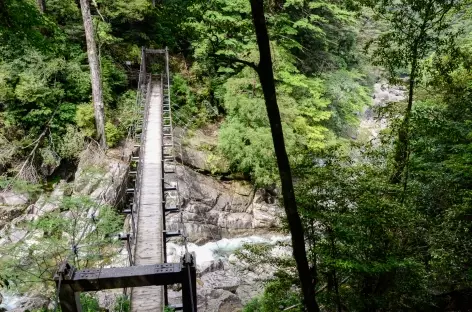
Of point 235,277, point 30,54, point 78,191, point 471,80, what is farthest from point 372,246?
point 30,54

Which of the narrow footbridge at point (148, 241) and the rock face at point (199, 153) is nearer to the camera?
the narrow footbridge at point (148, 241)

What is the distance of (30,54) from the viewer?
10672mm

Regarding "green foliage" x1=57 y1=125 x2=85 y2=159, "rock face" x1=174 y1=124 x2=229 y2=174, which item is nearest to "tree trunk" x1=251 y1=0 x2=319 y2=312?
"rock face" x1=174 y1=124 x2=229 y2=174

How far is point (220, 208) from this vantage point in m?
11.0

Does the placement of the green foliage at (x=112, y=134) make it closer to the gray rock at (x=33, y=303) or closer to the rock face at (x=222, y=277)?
the rock face at (x=222, y=277)

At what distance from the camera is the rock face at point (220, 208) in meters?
10.2

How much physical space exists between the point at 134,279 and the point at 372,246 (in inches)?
111

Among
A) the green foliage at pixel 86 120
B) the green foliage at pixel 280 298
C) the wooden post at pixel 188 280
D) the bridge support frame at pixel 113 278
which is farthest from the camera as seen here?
the green foliage at pixel 86 120

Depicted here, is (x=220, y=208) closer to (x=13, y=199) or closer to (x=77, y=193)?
(x=77, y=193)

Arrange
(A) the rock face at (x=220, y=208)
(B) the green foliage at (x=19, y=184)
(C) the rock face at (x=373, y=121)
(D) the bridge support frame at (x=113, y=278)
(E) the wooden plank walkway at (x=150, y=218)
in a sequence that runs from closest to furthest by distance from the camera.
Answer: (D) the bridge support frame at (x=113, y=278), (E) the wooden plank walkway at (x=150, y=218), (B) the green foliage at (x=19, y=184), (A) the rock face at (x=220, y=208), (C) the rock face at (x=373, y=121)

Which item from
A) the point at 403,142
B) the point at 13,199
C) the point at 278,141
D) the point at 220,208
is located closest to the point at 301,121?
the point at 220,208

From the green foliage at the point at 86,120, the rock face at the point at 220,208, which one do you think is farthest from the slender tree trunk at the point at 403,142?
the green foliage at the point at 86,120

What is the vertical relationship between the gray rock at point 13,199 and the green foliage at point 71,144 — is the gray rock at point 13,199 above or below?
below

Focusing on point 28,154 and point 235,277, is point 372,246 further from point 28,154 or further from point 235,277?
point 28,154
